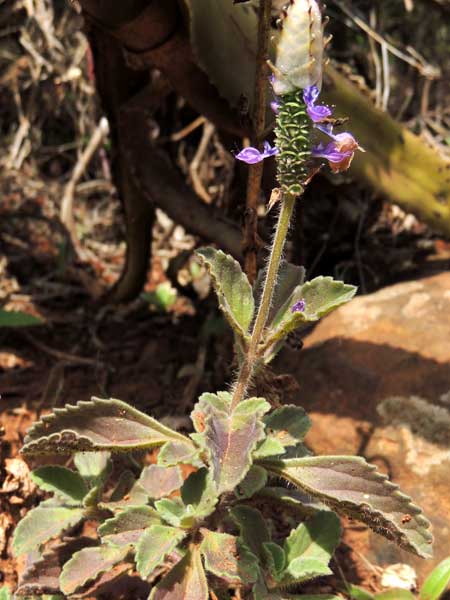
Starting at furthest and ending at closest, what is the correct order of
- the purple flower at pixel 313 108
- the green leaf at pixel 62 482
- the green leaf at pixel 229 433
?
the green leaf at pixel 62 482 → the green leaf at pixel 229 433 → the purple flower at pixel 313 108

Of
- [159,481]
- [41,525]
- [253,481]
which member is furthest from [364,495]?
[41,525]

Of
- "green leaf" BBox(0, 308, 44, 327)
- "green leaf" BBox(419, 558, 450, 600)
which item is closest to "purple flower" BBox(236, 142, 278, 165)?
"green leaf" BBox(419, 558, 450, 600)

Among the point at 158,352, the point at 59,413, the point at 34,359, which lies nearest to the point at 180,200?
the point at 158,352

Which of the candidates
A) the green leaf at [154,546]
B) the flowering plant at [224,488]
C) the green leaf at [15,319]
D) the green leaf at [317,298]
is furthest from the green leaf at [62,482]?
the green leaf at [15,319]

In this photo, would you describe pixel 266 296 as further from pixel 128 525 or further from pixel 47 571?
pixel 47 571

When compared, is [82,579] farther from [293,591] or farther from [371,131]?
[371,131]

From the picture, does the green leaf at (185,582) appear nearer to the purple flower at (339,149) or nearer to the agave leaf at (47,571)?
the agave leaf at (47,571)
